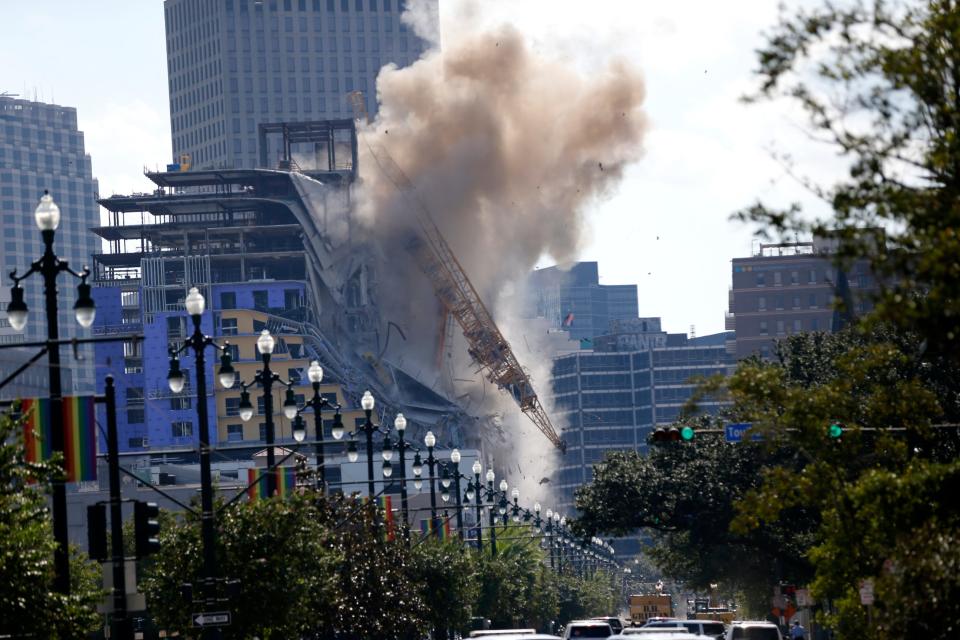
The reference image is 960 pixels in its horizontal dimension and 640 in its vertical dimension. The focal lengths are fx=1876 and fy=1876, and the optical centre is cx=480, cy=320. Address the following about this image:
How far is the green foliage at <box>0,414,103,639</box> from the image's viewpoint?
29170 mm

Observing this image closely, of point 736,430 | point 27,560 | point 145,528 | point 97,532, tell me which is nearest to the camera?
point 27,560

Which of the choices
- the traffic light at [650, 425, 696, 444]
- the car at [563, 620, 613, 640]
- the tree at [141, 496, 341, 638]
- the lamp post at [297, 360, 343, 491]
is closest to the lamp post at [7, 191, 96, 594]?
the tree at [141, 496, 341, 638]

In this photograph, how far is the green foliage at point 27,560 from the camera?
29170 mm

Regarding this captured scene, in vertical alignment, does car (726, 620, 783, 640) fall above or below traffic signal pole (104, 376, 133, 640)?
below

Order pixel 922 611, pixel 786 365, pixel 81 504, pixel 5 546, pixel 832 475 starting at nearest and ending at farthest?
pixel 922 611 → pixel 5 546 → pixel 832 475 → pixel 786 365 → pixel 81 504

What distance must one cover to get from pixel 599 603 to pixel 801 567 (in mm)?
91807

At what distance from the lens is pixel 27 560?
29.5 m

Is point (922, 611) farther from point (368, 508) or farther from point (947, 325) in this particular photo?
point (368, 508)

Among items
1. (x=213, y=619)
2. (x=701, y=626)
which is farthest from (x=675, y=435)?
(x=213, y=619)

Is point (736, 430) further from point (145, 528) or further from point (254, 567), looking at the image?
point (145, 528)

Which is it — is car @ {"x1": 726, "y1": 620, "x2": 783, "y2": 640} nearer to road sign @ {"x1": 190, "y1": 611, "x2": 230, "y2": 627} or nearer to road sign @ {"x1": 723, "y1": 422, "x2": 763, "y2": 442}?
road sign @ {"x1": 723, "y1": 422, "x2": 763, "y2": 442}

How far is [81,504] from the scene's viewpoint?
14475 cm

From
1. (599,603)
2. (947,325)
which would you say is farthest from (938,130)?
(599,603)

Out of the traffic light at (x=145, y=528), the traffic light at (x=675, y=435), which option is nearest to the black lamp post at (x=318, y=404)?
the traffic light at (x=675, y=435)
